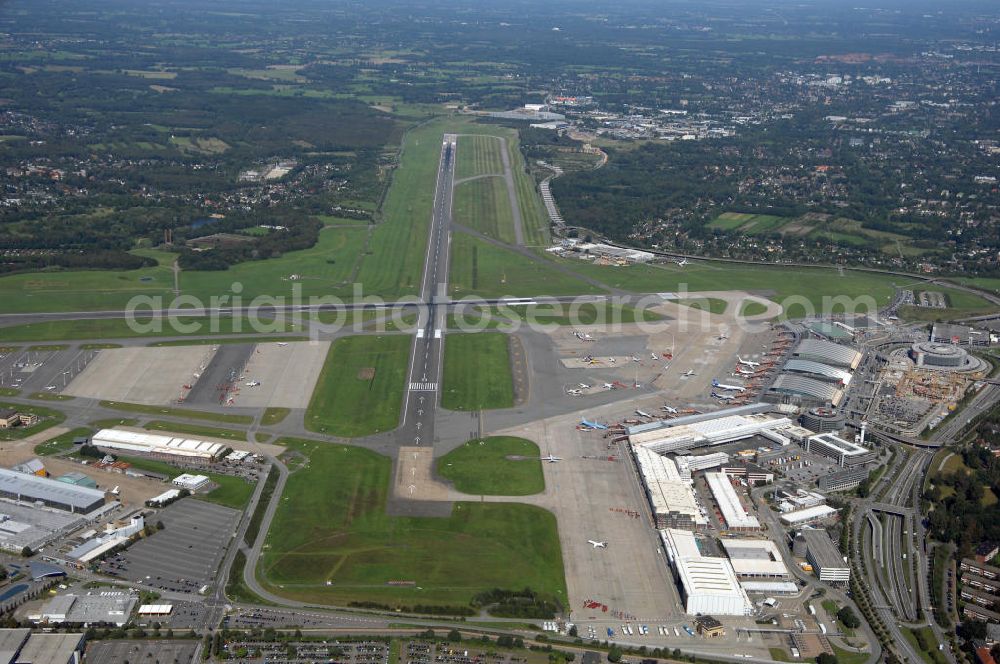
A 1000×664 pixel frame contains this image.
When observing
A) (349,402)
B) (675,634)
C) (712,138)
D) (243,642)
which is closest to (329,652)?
(243,642)

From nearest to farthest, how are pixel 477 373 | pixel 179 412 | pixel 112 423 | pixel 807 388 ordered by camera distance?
pixel 112 423 → pixel 179 412 → pixel 807 388 → pixel 477 373

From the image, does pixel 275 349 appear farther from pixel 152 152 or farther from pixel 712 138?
pixel 712 138

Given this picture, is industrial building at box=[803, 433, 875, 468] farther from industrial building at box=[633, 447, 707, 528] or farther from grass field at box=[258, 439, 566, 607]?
grass field at box=[258, 439, 566, 607]

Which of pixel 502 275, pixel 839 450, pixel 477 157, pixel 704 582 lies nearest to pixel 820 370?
pixel 839 450

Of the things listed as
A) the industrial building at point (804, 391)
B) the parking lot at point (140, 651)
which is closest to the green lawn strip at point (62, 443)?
the parking lot at point (140, 651)

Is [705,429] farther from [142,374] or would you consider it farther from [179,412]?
[142,374]

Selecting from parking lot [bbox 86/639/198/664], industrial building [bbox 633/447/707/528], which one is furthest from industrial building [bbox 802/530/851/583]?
parking lot [bbox 86/639/198/664]

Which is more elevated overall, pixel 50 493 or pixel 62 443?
pixel 50 493
